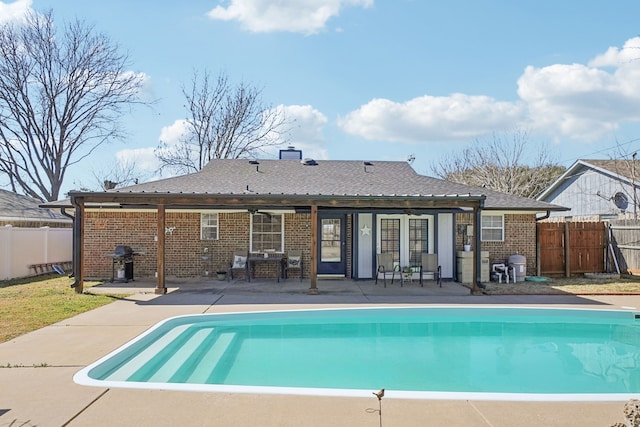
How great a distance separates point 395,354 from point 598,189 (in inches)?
809

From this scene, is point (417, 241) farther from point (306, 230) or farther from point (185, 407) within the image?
point (185, 407)

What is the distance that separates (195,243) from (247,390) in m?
10.1

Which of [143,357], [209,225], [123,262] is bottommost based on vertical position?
[143,357]

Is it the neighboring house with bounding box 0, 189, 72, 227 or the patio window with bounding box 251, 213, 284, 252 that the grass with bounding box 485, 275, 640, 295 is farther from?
the neighboring house with bounding box 0, 189, 72, 227

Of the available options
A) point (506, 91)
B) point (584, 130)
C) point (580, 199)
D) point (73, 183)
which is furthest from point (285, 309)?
point (73, 183)

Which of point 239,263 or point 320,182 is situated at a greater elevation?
point 320,182

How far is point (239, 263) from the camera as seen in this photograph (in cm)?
1366

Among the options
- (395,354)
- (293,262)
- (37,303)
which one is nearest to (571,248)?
(293,262)

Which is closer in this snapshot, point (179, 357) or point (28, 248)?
point (179, 357)

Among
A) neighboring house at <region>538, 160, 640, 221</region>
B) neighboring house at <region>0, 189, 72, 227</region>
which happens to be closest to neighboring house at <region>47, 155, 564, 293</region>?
neighboring house at <region>0, 189, 72, 227</region>

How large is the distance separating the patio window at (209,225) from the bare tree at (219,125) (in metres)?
14.3

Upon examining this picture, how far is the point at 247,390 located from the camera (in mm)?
4477

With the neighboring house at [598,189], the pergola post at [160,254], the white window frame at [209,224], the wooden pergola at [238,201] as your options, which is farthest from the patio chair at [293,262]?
the neighboring house at [598,189]

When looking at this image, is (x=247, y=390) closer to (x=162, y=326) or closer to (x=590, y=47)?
(x=162, y=326)
